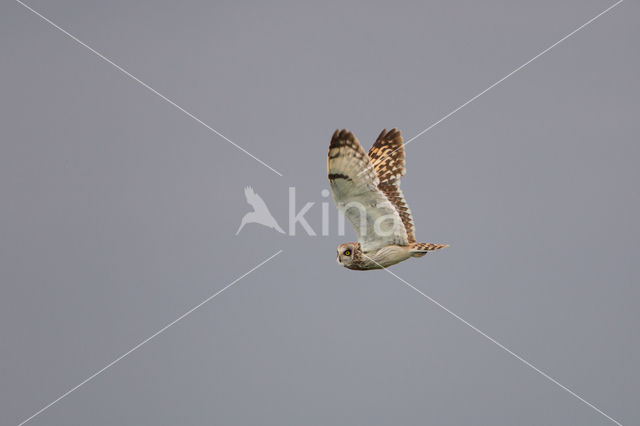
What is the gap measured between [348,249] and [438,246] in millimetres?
1625

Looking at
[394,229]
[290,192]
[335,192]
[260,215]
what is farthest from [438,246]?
[260,215]

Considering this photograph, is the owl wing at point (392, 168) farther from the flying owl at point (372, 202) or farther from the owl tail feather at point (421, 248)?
the owl tail feather at point (421, 248)

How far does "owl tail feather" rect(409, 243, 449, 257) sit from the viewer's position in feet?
49.5

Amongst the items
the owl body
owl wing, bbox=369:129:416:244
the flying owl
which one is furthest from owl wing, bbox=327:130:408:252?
owl wing, bbox=369:129:416:244

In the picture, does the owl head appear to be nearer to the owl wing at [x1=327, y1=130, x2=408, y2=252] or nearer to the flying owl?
the flying owl

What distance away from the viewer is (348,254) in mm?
15672

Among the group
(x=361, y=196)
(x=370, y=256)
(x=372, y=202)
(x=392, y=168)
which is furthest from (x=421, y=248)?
(x=392, y=168)

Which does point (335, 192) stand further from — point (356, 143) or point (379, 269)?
point (379, 269)

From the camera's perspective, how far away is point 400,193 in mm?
16250

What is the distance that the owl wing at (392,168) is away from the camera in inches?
619

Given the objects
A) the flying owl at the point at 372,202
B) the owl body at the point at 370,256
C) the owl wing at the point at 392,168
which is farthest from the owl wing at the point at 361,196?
the owl wing at the point at 392,168

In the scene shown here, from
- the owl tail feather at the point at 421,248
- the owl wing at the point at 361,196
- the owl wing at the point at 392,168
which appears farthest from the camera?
the owl wing at the point at 392,168

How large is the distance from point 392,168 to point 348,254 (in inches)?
80.1

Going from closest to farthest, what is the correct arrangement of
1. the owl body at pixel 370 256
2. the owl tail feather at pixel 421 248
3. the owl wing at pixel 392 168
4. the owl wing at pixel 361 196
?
the owl wing at pixel 361 196
the owl tail feather at pixel 421 248
the owl body at pixel 370 256
the owl wing at pixel 392 168
